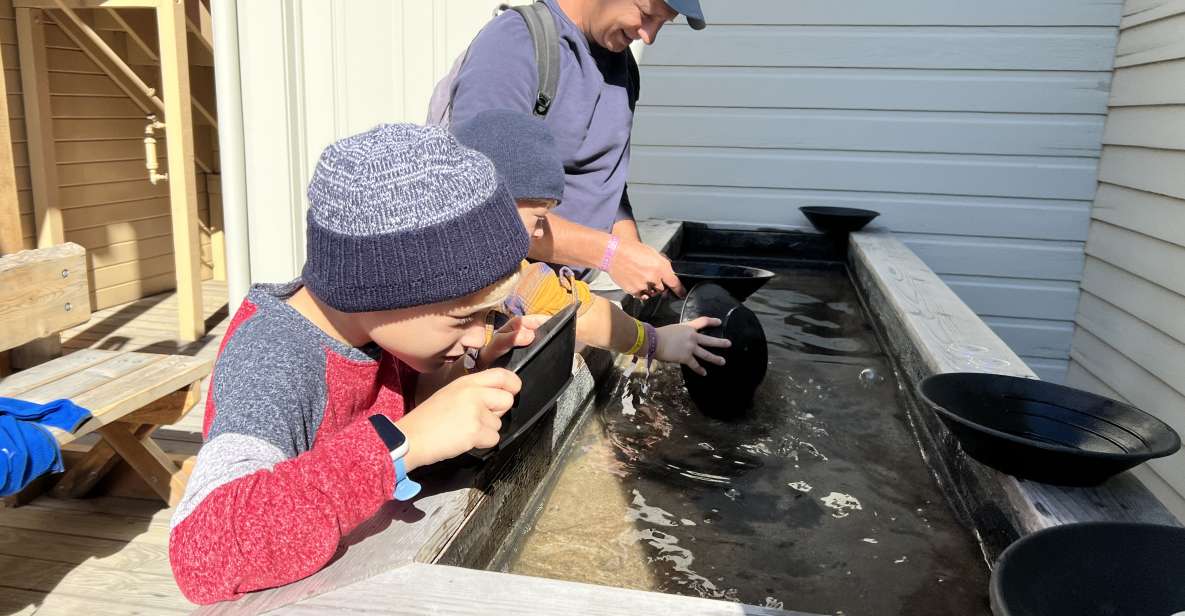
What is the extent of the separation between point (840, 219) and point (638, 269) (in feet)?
10.5

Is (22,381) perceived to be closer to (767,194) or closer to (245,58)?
(245,58)

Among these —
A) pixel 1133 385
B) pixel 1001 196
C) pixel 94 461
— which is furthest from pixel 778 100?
pixel 94 461

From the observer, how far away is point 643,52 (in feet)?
19.5

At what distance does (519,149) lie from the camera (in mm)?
1960

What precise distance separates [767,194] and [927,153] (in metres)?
1.12

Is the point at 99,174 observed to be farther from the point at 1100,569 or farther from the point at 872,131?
the point at 1100,569

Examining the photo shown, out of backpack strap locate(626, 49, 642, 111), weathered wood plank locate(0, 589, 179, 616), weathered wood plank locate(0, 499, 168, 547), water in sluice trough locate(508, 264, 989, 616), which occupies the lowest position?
weathered wood plank locate(0, 499, 168, 547)

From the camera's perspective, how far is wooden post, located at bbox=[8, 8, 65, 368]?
5582mm

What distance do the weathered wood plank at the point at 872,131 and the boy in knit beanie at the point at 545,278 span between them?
3.59 meters

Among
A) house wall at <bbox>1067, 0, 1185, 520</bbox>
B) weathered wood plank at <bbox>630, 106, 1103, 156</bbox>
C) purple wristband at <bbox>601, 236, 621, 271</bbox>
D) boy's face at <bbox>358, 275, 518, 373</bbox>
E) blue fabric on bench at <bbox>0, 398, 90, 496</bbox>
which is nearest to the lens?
boy's face at <bbox>358, 275, 518, 373</bbox>

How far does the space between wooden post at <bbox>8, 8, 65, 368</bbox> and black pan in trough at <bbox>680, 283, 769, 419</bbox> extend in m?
4.82

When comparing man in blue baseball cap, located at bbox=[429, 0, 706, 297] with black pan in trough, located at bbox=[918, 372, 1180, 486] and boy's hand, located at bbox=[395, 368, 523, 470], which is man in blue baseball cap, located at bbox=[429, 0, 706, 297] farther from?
boy's hand, located at bbox=[395, 368, 523, 470]

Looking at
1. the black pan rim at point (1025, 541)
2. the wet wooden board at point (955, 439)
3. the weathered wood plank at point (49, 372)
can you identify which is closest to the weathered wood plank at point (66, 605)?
the weathered wood plank at point (49, 372)

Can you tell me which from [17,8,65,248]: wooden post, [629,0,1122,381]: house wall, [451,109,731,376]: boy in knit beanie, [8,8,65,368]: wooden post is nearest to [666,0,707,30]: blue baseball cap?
[451,109,731,376]: boy in knit beanie
